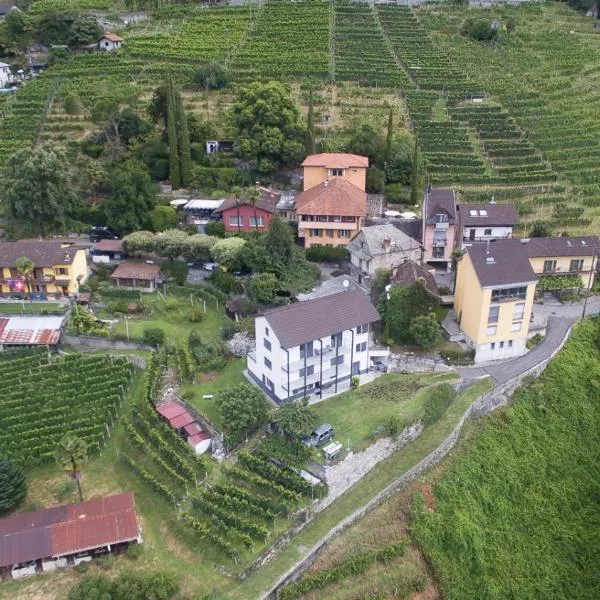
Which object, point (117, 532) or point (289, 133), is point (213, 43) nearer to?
point (289, 133)

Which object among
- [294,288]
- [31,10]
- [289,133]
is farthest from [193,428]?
[31,10]

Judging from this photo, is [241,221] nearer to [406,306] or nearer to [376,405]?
[406,306]

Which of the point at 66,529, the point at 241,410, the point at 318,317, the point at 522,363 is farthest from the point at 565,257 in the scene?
the point at 66,529

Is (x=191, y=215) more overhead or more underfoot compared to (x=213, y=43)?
more underfoot

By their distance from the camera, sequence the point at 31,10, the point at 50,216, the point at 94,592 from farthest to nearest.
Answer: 1. the point at 31,10
2. the point at 50,216
3. the point at 94,592

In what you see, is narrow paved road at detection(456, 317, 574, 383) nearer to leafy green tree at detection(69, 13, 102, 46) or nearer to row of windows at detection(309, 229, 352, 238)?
row of windows at detection(309, 229, 352, 238)
